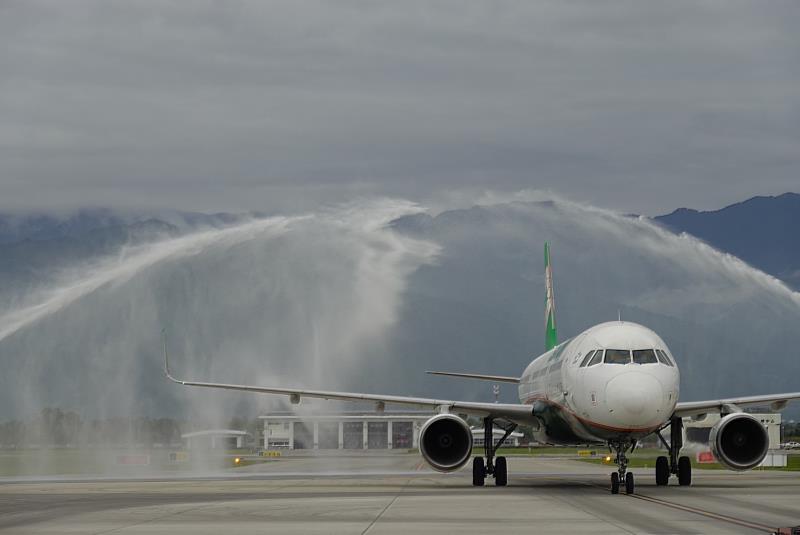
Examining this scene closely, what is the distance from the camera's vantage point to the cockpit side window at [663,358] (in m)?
34.8

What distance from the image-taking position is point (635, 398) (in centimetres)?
3306

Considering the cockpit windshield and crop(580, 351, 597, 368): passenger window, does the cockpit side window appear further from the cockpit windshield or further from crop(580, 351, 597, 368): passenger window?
crop(580, 351, 597, 368): passenger window

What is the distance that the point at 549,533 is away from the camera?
2258 centimetres

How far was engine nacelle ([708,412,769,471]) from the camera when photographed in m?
37.0

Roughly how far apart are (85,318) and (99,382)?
8.33 meters

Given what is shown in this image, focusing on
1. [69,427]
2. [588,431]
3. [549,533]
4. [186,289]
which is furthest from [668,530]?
[186,289]

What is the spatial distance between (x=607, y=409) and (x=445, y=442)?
7795 mm

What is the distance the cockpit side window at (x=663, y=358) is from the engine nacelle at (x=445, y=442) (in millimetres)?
7154

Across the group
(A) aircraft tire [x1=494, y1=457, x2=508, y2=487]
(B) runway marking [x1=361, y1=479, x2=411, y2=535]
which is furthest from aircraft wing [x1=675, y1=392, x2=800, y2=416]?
(B) runway marking [x1=361, y1=479, x2=411, y2=535]

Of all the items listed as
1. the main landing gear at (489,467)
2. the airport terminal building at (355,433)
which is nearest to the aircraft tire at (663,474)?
the main landing gear at (489,467)

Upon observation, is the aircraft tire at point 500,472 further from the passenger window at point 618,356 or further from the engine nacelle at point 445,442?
the passenger window at point 618,356

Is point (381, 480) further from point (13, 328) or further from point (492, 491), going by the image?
point (13, 328)

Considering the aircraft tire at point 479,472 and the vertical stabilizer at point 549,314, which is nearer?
the aircraft tire at point 479,472

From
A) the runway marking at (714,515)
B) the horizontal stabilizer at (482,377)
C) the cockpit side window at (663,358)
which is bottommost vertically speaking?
the runway marking at (714,515)
